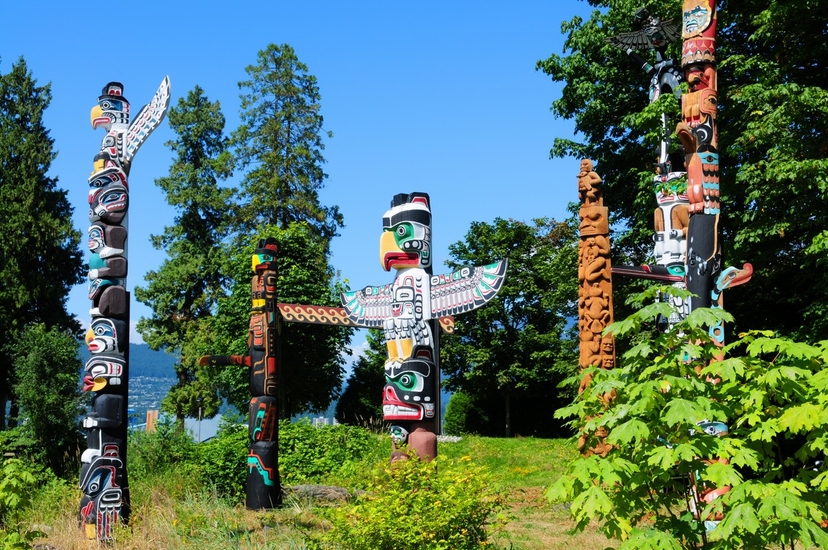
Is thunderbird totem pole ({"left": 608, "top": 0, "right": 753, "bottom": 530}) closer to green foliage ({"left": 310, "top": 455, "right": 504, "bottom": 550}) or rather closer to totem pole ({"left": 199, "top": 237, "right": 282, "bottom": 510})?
green foliage ({"left": 310, "top": 455, "right": 504, "bottom": 550})

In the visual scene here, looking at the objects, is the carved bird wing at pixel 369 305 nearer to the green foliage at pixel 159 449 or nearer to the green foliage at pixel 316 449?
the green foliage at pixel 316 449

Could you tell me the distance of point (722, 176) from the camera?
673 inches

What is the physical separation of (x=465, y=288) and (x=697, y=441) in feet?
16.4

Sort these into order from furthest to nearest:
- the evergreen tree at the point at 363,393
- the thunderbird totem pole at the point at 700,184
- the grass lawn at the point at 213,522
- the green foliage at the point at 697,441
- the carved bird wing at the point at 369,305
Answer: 1. the evergreen tree at the point at 363,393
2. the carved bird wing at the point at 369,305
3. the thunderbird totem pole at the point at 700,184
4. the grass lawn at the point at 213,522
5. the green foliage at the point at 697,441

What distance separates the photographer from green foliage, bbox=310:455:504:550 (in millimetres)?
7398

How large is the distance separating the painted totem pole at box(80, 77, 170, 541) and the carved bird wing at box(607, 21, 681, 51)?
758 cm

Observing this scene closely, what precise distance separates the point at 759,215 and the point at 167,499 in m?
11.2

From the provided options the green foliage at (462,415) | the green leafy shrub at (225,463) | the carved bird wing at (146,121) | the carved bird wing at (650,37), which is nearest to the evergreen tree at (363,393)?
the green foliage at (462,415)

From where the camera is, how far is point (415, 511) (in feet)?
24.8

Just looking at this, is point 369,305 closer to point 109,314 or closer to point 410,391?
point 410,391

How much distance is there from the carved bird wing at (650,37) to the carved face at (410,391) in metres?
7.21

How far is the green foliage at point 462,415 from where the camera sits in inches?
1093

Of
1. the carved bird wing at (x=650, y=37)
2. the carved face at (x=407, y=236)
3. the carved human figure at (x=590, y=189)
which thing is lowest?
the carved face at (x=407, y=236)

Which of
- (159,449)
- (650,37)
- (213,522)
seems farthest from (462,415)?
(213,522)
